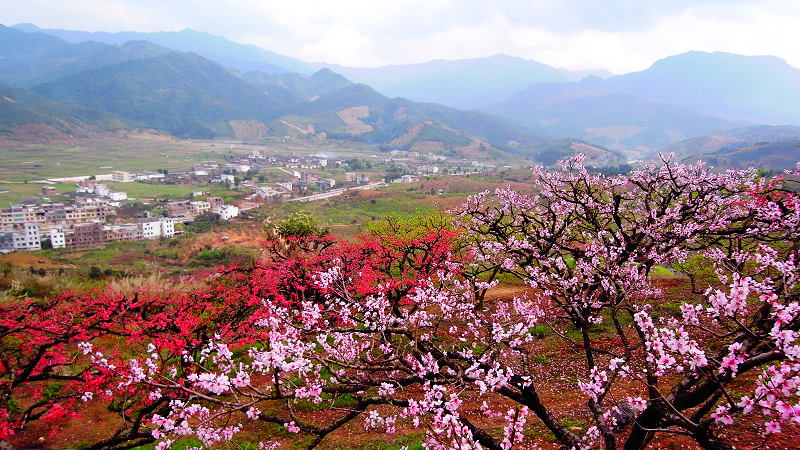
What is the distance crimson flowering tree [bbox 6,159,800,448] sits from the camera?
4.74 meters

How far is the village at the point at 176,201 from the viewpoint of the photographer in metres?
75.4

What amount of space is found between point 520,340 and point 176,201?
11454 cm

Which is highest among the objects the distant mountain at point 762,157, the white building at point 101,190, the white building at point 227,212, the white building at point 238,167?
the distant mountain at point 762,157

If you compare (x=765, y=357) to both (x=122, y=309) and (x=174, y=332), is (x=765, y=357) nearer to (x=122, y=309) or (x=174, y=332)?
(x=174, y=332)

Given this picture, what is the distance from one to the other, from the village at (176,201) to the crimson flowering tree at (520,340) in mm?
72855

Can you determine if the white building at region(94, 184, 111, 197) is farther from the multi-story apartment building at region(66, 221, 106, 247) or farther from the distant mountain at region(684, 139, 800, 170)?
the distant mountain at region(684, 139, 800, 170)

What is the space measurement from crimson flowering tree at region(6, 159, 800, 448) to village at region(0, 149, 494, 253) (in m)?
72.9

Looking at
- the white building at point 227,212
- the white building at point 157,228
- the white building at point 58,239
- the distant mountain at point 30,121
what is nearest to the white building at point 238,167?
the white building at point 227,212

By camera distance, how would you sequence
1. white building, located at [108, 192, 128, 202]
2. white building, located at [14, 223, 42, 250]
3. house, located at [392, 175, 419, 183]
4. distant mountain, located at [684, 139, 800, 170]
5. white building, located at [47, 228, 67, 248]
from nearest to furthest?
1. white building, located at [14, 223, 42, 250]
2. white building, located at [47, 228, 67, 248]
3. white building, located at [108, 192, 128, 202]
4. distant mountain, located at [684, 139, 800, 170]
5. house, located at [392, 175, 419, 183]

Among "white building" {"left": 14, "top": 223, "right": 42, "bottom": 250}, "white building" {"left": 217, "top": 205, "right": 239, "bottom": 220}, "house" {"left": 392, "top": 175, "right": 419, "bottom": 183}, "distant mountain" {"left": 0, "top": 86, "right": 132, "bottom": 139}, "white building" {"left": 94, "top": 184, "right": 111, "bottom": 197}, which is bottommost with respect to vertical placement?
"white building" {"left": 14, "top": 223, "right": 42, "bottom": 250}

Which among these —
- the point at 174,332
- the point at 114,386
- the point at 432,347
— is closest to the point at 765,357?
the point at 432,347

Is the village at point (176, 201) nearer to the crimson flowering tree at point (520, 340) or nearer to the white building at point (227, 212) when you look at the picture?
the white building at point (227, 212)

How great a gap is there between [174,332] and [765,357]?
1320 centimetres

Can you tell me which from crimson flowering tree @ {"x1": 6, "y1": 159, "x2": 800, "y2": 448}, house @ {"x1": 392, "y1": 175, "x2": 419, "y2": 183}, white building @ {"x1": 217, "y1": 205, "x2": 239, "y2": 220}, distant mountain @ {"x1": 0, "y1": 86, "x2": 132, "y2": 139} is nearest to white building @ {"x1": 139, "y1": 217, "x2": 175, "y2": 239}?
white building @ {"x1": 217, "y1": 205, "x2": 239, "y2": 220}
